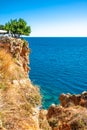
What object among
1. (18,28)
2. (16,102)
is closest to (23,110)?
(16,102)

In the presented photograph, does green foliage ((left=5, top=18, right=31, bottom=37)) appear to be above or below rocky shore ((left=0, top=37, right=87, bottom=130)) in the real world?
above

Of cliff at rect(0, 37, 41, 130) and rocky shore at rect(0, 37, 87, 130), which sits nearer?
cliff at rect(0, 37, 41, 130)

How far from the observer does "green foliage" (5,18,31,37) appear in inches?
Result: 1522

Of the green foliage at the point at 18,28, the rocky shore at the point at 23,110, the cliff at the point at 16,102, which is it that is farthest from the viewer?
the green foliage at the point at 18,28

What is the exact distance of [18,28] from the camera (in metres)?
39.0

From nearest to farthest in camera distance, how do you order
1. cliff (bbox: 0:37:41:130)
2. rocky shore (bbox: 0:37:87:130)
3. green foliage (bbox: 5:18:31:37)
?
cliff (bbox: 0:37:41:130), rocky shore (bbox: 0:37:87:130), green foliage (bbox: 5:18:31:37)

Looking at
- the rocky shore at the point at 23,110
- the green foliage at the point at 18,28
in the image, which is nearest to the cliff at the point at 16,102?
the rocky shore at the point at 23,110

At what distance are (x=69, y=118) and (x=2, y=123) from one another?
34.1 feet

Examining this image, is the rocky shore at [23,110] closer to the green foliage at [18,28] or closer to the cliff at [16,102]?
the cliff at [16,102]

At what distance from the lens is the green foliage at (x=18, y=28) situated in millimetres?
38656

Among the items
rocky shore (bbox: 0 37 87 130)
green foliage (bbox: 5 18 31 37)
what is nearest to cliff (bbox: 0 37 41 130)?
rocky shore (bbox: 0 37 87 130)

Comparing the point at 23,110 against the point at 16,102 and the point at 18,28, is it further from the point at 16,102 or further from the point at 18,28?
the point at 18,28

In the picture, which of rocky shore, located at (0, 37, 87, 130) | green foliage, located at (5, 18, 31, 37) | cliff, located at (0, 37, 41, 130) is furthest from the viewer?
green foliage, located at (5, 18, 31, 37)

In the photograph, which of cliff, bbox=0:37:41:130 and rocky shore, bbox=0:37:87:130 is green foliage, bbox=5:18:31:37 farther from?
cliff, bbox=0:37:41:130
